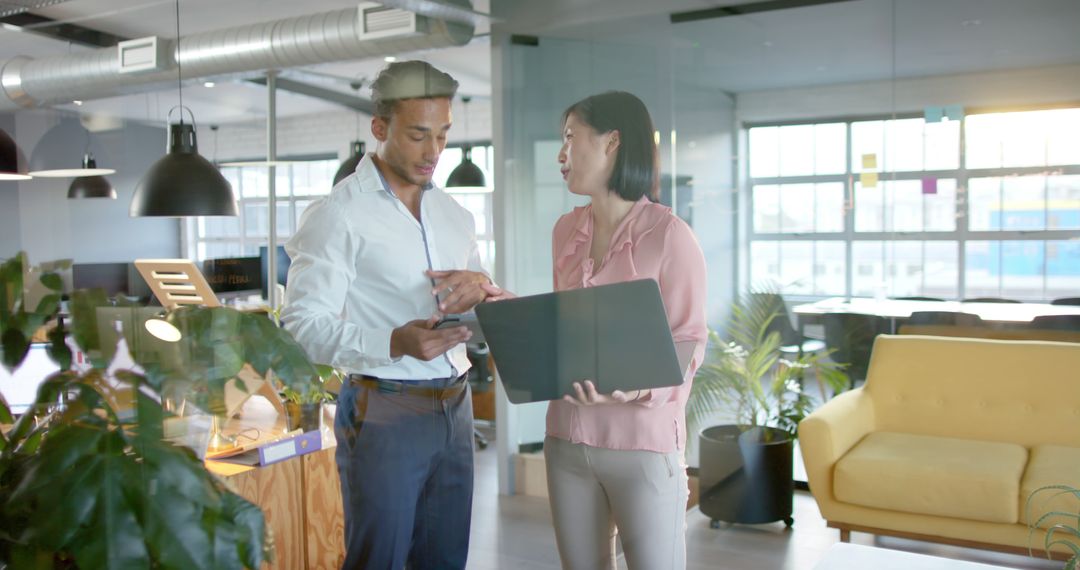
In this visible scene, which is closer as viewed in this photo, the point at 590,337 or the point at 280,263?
the point at 280,263

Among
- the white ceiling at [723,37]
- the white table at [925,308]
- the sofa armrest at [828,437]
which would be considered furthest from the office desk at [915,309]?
the white ceiling at [723,37]

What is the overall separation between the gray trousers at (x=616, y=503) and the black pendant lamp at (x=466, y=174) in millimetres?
574

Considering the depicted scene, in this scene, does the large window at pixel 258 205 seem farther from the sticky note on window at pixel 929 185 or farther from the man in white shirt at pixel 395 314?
the sticky note on window at pixel 929 185

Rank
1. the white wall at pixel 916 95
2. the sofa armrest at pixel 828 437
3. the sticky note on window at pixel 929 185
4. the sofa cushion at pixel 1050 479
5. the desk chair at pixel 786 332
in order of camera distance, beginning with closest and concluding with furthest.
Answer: the sofa cushion at pixel 1050 479 → the white wall at pixel 916 95 → the sofa armrest at pixel 828 437 → the sticky note on window at pixel 929 185 → the desk chair at pixel 786 332

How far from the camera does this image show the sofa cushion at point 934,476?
2734 millimetres

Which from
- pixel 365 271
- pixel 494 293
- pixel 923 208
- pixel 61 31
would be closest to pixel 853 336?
pixel 923 208

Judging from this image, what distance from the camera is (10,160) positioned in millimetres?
1420

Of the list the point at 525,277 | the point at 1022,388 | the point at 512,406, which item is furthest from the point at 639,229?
the point at 1022,388

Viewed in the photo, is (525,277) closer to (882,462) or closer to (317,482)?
(317,482)

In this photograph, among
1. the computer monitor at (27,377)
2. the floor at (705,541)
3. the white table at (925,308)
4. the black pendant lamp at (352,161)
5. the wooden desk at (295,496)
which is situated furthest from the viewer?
the white table at (925,308)

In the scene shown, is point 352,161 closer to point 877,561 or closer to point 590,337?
point 590,337

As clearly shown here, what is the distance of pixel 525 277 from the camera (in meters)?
1.98

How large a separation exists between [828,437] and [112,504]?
2694 millimetres

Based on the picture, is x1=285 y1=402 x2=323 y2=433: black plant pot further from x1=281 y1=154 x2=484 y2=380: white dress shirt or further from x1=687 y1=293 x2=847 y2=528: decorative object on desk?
x1=687 y1=293 x2=847 y2=528: decorative object on desk
